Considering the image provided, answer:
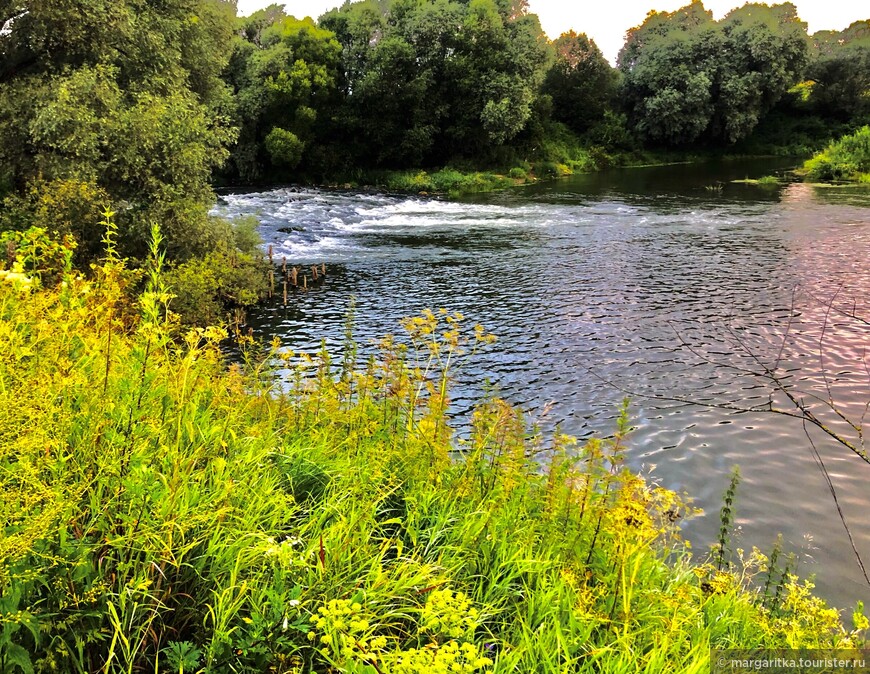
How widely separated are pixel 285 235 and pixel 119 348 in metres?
18.6

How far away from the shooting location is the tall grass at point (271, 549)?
7.43 ft

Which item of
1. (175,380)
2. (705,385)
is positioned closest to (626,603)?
(175,380)

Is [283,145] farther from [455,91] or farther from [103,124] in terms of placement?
[103,124]

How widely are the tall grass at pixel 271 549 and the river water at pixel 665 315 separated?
1.55 m

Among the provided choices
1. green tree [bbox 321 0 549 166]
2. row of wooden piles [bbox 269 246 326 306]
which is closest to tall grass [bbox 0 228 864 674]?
row of wooden piles [bbox 269 246 326 306]

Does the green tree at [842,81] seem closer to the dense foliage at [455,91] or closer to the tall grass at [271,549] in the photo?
the dense foliage at [455,91]

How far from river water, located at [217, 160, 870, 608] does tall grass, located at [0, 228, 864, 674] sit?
5.08ft

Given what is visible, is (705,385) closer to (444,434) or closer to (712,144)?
(444,434)

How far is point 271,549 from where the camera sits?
100 inches

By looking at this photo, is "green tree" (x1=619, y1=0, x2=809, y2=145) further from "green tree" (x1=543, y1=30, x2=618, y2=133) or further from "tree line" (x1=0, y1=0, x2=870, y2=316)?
"green tree" (x1=543, y1=30, x2=618, y2=133)

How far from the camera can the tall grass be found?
227 centimetres

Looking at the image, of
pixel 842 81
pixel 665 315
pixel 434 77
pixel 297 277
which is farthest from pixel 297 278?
pixel 842 81

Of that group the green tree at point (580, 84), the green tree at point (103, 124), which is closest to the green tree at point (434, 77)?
the green tree at point (580, 84)

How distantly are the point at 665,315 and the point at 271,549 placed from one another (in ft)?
39.1
